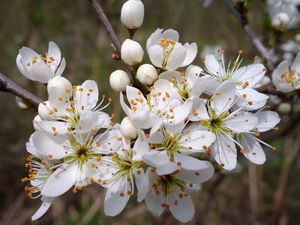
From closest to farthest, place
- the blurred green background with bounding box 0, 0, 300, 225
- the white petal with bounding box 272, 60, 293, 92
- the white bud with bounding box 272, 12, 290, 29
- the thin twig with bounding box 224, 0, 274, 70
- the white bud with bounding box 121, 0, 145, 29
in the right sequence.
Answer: the white bud with bounding box 121, 0, 145, 29 → the white petal with bounding box 272, 60, 293, 92 → the thin twig with bounding box 224, 0, 274, 70 → the white bud with bounding box 272, 12, 290, 29 → the blurred green background with bounding box 0, 0, 300, 225

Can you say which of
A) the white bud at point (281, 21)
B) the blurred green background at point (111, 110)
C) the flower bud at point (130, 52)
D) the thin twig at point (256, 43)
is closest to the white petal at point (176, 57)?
the flower bud at point (130, 52)

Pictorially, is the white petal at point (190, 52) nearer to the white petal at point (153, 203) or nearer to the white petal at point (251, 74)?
the white petal at point (251, 74)

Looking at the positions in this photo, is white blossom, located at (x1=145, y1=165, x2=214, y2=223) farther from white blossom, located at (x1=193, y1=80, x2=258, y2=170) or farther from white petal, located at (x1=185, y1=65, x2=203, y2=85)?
white petal, located at (x1=185, y1=65, x2=203, y2=85)

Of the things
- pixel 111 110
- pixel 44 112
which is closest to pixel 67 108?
pixel 44 112

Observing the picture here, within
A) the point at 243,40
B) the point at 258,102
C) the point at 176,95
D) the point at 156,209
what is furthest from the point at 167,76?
the point at 243,40

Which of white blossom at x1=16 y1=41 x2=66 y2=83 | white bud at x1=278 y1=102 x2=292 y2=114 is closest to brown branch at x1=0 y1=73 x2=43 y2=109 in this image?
white blossom at x1=16 y1=41 x2=66 y2=83

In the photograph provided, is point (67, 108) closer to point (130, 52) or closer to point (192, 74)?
point (130, 52)
